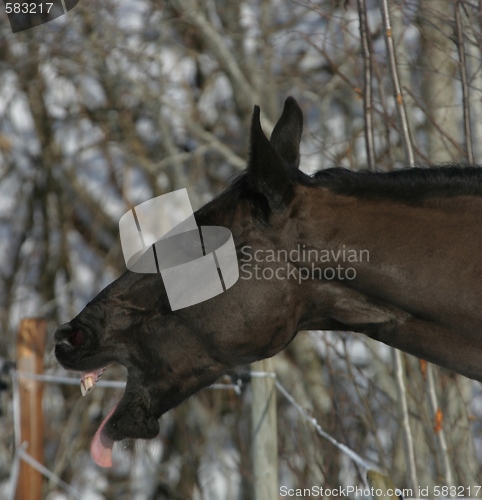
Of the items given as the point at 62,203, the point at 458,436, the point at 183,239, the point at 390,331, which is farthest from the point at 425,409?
the point at 62,203

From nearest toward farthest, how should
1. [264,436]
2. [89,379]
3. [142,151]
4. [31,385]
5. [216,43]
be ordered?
[89,379]
[264,436]
[31,385]
[216,43]
[142,151]

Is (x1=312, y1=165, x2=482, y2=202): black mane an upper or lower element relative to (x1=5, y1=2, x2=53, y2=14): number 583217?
lower

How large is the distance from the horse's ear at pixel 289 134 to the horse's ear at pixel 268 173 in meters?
0.28

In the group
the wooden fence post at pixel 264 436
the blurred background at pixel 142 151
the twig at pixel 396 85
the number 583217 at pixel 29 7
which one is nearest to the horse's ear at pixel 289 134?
the twig at pixel 396 85

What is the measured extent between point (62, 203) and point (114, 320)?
7139 millimetres

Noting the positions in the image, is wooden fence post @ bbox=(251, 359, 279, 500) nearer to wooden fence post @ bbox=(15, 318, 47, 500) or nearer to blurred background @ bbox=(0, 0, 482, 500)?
wooden fence post @ bbox=(15, 318, 47, 500)

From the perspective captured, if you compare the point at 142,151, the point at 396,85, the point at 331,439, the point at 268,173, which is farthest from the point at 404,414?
the point at 142,151

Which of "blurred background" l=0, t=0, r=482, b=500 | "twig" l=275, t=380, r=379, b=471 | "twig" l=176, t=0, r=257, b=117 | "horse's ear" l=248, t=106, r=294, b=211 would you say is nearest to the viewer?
"horse's ear" l=248, t=106, r=294, b=211

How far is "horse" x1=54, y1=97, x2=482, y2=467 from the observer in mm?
2295

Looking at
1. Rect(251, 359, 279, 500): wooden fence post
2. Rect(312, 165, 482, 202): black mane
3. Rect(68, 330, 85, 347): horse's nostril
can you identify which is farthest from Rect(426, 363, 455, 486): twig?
Rect(68, 330, 85, 347): horse's nostril

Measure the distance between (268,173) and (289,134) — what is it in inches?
15.0

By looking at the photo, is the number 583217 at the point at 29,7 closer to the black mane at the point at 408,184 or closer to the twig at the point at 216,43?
the twig at the point at 216,43

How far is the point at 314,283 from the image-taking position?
2371mm

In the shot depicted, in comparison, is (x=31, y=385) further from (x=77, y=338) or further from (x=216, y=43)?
(x=216, y=43)
